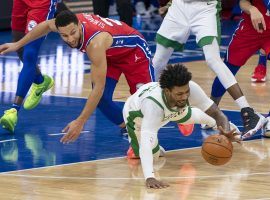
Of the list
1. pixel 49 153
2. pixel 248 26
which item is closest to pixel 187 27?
pixel 248 26

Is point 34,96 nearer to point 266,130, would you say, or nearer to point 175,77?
point 266,130

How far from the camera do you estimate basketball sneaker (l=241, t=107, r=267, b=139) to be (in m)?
8.63

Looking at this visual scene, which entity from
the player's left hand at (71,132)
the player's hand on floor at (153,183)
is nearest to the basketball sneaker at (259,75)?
the player's left hand at (71,132)

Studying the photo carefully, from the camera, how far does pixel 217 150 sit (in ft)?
23.6

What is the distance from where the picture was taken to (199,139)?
8.70m

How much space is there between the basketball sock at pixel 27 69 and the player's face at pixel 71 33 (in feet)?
5.73

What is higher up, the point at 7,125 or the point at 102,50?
the point at 102,50

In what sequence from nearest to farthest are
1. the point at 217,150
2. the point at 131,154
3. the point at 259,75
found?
1. the point at 217,150
2. the point at 131,154
3. the point at 259,75

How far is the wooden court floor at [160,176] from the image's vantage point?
666 cm

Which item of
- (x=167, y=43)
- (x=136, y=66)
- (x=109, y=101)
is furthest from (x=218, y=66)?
(x=109, y=101)

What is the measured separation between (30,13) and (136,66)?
5.15 ft

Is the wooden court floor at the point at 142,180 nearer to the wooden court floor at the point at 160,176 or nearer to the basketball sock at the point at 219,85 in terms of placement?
the wooden court floor at the point at 160,176

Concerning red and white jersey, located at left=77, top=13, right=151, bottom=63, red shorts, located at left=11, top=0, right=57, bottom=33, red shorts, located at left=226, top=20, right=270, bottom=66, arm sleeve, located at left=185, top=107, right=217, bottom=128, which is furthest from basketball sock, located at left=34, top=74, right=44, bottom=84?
arm sleeve, located at left=185, top=107, right=217, bottom=128

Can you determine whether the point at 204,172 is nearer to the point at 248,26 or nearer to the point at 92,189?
the point at 92,189
